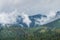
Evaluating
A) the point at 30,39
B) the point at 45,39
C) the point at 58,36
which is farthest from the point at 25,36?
the point at 58,36

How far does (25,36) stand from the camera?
22.4 meters

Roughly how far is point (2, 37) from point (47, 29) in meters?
5.97

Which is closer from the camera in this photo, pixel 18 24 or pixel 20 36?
pixel 20 36

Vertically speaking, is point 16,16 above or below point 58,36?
above

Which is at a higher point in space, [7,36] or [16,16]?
[16,16]

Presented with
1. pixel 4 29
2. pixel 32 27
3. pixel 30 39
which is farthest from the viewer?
pixel 4 29

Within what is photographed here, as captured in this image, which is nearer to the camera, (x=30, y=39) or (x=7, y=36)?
(x=30, y=39)

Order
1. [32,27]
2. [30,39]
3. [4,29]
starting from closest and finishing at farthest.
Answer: [30,39] < [32,27] < [4,29]

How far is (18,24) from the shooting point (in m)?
26.9

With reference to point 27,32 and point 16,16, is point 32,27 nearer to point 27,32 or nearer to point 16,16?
point 27,32

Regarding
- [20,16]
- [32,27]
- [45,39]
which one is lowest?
[45,39]

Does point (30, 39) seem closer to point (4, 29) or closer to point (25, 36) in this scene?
point (25, 36)

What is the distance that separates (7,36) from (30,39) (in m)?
4.20

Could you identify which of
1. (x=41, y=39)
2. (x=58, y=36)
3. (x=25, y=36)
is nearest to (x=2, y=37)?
(x=25, y=36)
